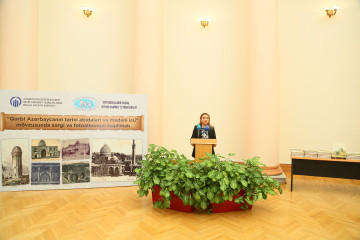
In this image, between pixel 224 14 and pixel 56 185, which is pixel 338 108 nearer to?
pixel 224 14

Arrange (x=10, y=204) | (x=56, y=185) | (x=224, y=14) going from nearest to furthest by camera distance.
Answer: (x=10, y=204) → (x=56, y=185) → (x=224, y=14)

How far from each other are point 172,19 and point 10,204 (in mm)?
6945

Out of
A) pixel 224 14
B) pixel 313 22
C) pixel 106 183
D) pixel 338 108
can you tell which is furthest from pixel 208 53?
pixel 106 183

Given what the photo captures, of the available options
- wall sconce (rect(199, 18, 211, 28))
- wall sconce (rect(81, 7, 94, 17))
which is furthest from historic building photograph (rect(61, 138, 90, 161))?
wall sconce (rect(199, 18, 211, 28))

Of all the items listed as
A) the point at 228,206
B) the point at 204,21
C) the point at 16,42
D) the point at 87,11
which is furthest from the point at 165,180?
the point at 87,11

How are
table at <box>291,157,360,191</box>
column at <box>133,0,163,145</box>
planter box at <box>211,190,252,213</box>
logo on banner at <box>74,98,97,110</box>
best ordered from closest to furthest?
planter box at <box>211,190,252,213</box> → table at <box>291,157,360,191</box> → logo on banner at <box>74,98,97,110</box> → column at <box>133,0,163,145</box>

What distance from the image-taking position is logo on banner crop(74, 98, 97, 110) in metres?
5.94

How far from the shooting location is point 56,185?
228 inches

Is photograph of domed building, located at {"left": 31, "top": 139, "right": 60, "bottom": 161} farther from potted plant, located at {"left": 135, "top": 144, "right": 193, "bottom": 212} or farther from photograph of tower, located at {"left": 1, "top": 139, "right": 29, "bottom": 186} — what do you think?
potted plant, located at {"left": 135, "top": 144, "right": 193, "bottom": 212}

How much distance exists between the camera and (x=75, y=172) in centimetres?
588

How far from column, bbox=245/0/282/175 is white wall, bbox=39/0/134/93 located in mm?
4140

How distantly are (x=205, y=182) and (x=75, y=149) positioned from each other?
10.5ft

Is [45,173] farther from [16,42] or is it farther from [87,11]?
[87,11]

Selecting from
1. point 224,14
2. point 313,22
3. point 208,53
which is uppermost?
point 224,14
